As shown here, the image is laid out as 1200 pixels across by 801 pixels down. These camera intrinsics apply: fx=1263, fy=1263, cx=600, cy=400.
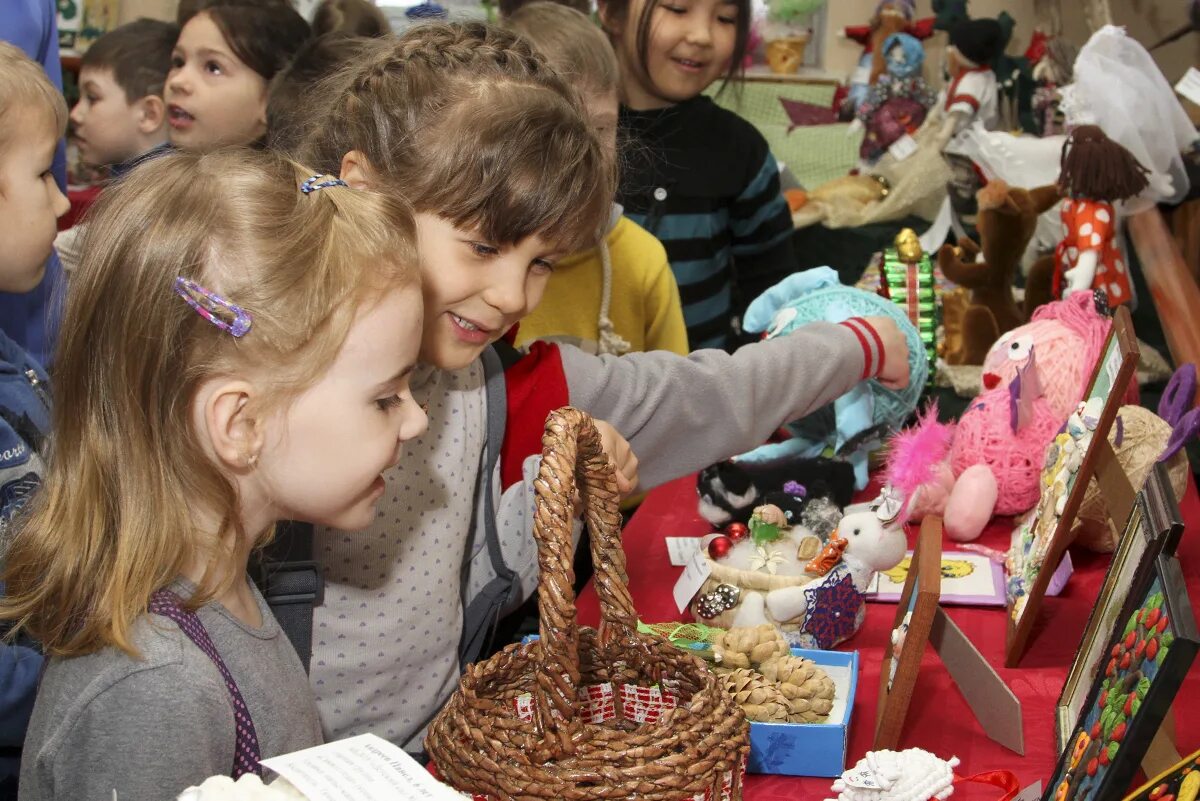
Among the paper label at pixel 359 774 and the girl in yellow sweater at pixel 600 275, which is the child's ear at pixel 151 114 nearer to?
the girl in yellow sweater at pixel 600 275

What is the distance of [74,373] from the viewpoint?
890 millimetres

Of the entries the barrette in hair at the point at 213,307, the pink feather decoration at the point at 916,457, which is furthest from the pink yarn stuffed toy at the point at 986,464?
the barrette in hair at the point at 213,307

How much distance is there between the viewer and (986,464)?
1.46m

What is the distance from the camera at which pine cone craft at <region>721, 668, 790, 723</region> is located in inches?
39.5

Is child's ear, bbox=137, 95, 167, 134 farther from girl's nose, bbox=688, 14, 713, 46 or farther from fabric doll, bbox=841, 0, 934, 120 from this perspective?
fabric doll, bbox=841, 0, 934, 120

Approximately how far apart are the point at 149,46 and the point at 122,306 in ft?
6.85

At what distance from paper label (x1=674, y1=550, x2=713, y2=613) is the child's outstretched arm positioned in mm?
168

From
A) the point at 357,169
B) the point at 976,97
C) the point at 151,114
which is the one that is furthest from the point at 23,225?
the point at 976,97

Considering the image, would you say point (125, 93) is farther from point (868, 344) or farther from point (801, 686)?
point (801, 686)

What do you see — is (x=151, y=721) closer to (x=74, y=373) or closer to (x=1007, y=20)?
(x=74, y=373)

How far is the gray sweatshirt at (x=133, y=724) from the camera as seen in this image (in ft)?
2.58

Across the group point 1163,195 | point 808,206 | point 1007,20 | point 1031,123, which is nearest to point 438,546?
point 1163,195

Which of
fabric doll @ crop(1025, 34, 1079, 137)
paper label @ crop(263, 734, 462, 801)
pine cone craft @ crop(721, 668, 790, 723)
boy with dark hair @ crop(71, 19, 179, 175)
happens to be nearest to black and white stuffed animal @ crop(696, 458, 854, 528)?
pine cone craft @ crop(721, 668, 790, 723)

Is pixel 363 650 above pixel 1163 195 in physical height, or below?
below
